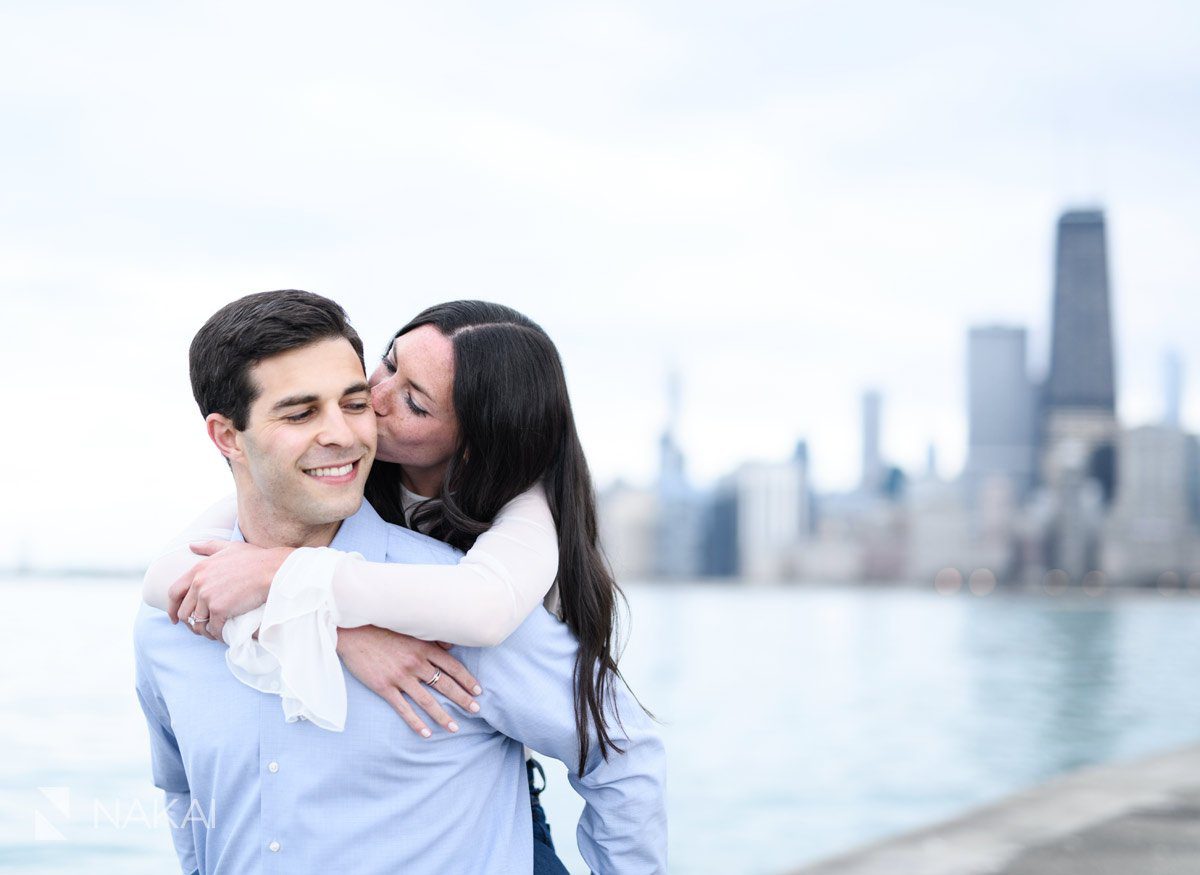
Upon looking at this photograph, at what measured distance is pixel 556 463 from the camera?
2086mm

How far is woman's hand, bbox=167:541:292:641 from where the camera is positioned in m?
1.73

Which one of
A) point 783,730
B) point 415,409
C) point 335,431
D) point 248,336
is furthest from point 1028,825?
point 783,730

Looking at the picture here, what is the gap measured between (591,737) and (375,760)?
34 centimetres

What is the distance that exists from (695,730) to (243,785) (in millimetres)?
26516

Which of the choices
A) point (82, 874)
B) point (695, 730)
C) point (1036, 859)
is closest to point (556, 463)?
point (1036, 859)

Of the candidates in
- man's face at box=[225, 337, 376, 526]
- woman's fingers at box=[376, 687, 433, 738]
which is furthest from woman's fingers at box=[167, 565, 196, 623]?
woman's fingers at box=[376, 687, 433, 738]

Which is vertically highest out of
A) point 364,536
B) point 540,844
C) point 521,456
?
point 521,456

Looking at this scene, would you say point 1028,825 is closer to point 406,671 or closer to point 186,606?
point 406,671

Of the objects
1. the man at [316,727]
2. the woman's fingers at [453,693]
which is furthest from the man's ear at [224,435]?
the woman's fingers at [453,693]

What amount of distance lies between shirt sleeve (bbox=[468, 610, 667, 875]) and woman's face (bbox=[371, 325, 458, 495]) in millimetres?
341

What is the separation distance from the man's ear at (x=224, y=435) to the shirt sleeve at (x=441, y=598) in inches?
10.6

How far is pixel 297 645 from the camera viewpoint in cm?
170

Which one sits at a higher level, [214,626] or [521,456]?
[521,456]

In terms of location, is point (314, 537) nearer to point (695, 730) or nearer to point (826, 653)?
point (695, 730)
